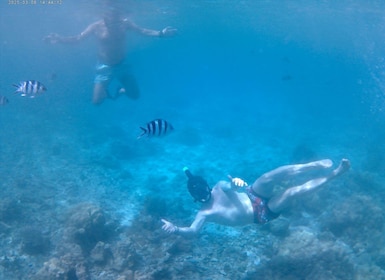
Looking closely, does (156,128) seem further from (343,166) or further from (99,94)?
(99,94)

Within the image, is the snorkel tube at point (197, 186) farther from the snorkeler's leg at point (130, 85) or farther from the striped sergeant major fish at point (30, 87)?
the snorkeler's leg at point (130, 85)

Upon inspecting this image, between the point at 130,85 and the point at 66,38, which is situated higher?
the point at 66,38

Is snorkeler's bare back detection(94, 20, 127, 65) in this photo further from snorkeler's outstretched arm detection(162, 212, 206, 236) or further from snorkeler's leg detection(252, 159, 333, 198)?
snorkeler's leg detection(252, 159, 333, 198)

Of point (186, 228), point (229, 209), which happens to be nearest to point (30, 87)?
point (186, 228)

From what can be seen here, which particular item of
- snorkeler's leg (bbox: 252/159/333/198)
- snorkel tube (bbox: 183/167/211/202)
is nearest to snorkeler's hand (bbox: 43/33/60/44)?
snorkel tube (bbox: 183/167/211/202)

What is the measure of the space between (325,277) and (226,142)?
14563 millimetres

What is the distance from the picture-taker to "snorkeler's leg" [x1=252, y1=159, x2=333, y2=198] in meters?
7.70

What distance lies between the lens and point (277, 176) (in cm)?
768

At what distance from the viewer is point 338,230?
33.0 ft

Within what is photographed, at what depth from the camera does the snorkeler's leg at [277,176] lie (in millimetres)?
7695

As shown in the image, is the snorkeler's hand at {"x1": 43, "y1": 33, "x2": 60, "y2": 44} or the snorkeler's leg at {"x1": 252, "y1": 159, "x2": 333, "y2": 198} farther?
the snorkeler's hand at {"x1": 43, "y1": 33, "x2": 60, "y2": 44}

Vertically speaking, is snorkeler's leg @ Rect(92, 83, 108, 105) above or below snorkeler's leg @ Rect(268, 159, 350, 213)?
below

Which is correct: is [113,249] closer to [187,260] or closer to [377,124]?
[187,260]

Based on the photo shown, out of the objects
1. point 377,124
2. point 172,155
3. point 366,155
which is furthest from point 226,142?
point 377,124
